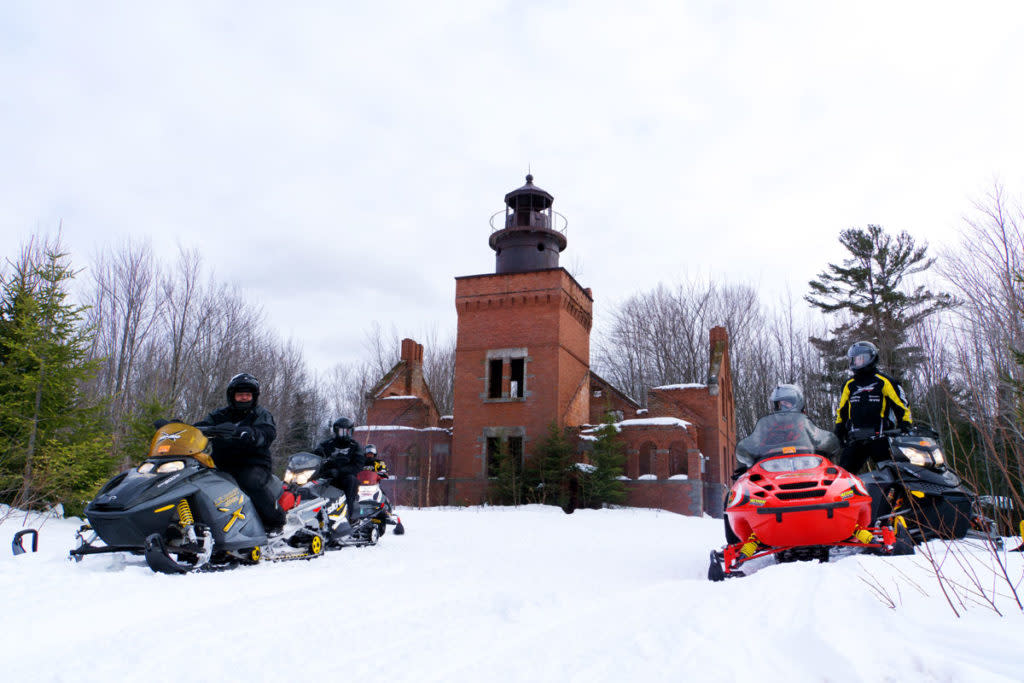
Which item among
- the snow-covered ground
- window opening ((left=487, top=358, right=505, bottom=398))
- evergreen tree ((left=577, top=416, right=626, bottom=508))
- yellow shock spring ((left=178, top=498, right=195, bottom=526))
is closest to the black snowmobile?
the snow-covered ground

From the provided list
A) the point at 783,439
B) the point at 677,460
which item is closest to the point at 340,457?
the point at 783,439

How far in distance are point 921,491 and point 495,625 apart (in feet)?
15.5

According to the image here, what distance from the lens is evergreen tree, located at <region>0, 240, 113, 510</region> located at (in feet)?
27.9

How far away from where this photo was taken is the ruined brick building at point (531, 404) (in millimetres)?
22906

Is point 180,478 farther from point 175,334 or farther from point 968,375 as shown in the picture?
point 175,334

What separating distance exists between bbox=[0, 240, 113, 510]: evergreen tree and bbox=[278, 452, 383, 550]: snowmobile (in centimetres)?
318

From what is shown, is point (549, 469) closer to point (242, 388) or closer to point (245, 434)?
point (242, 388)

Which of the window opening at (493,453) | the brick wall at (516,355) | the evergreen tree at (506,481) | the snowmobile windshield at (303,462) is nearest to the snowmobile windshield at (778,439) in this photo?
the snowmobile windshield at (303,462)

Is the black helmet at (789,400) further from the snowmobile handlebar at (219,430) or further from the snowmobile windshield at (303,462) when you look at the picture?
the snowmobile windshield at (303,462)

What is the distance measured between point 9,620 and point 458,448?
21.0 metres

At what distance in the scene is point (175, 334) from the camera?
28828 mm

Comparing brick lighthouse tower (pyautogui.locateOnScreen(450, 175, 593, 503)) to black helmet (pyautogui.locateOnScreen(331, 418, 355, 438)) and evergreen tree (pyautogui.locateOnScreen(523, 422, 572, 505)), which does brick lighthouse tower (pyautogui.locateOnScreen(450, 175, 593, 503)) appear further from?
black helmet (pyautogui.locateOnScreen(331, 418, 355, 438))

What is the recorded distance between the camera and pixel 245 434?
580 centimetres

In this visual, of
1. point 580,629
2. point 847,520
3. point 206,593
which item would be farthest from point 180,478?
point 847,520
